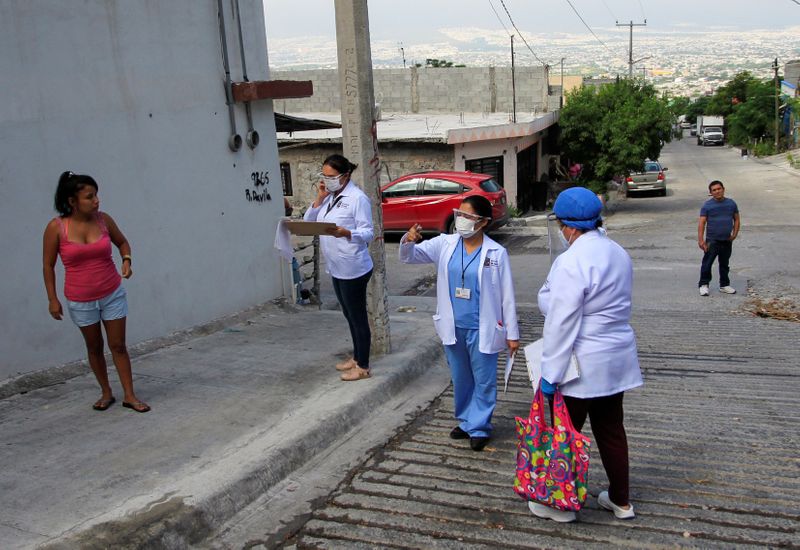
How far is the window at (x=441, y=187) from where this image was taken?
18000 millimetres

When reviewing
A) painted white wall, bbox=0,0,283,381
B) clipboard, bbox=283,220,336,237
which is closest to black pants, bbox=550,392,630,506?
clipboard, bbox=283,220,336,237

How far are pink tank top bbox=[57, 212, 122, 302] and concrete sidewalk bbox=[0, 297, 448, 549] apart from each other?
907 mm

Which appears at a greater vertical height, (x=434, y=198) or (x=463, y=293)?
(x=463, y=293)

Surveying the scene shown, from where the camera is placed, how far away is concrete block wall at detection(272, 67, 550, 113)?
28984mm

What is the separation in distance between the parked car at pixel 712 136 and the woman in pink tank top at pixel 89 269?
72.7 metres

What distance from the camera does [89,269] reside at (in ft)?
17.9

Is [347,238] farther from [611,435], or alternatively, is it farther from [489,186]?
[489,186]

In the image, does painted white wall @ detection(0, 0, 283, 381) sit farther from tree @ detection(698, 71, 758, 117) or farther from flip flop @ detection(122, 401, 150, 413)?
tree @ detection(698, 71, 758, 117)

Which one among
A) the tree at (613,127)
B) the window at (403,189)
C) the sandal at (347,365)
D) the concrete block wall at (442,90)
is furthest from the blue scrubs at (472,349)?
the concrete block wall at (442,90)

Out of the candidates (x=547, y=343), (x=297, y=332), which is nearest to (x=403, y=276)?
(x=297, y=332)

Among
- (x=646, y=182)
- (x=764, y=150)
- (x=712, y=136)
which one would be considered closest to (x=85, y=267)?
(x=646, y=182)

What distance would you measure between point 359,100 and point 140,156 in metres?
2.22

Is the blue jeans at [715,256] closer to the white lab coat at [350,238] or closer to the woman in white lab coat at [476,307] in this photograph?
the white lab coat at [350,238]

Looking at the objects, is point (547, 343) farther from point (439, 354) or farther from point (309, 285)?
point (309, 285)
